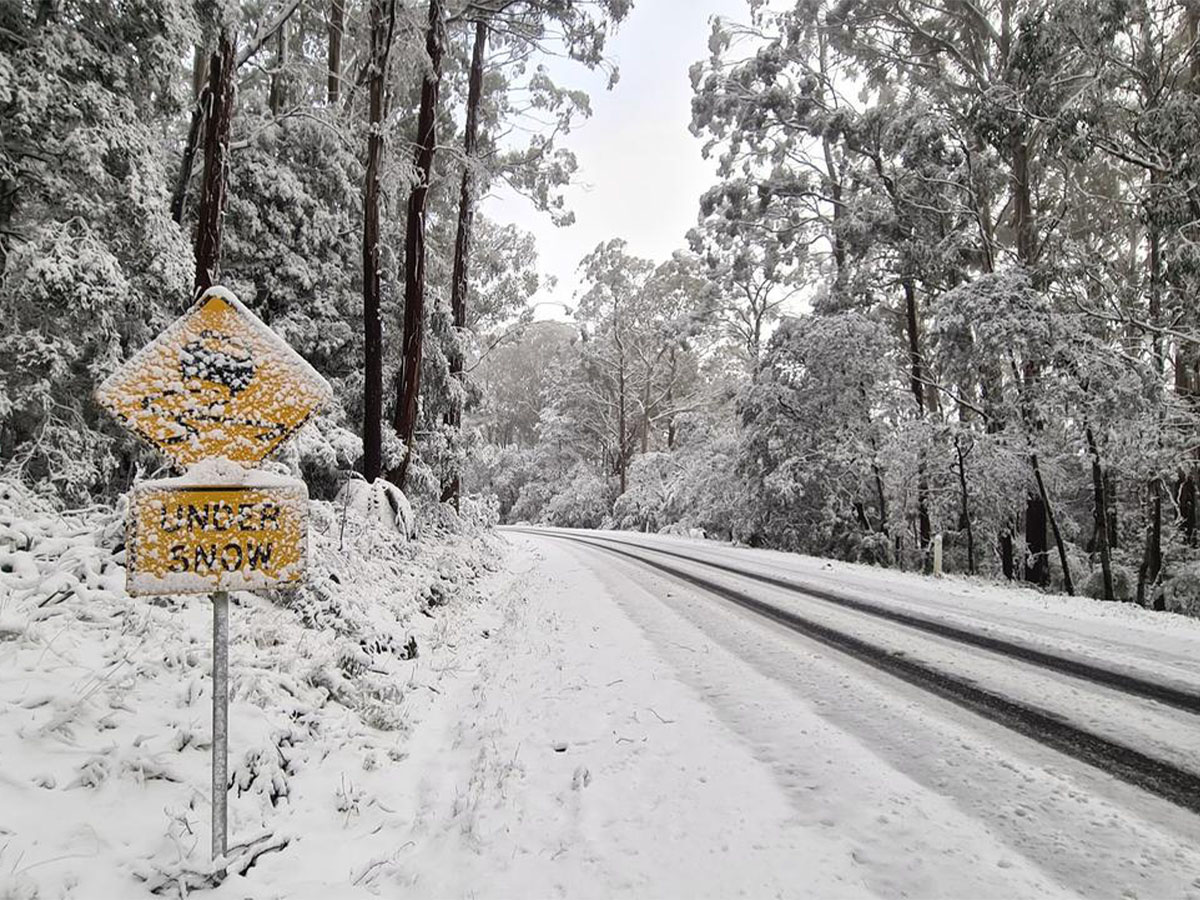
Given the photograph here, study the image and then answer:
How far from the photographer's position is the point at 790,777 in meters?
3.21

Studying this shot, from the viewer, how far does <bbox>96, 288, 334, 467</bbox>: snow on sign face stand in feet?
6.95

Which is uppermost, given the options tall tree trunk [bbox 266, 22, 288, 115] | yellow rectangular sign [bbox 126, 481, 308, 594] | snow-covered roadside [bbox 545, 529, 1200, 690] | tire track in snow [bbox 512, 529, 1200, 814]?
tall tree trunk [bbox 266, 22, 288, 115]

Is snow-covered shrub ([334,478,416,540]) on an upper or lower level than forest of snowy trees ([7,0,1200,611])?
lower

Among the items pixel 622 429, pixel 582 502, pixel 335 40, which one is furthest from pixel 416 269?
pixel 582 502

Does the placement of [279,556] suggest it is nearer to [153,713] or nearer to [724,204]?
[153,713]

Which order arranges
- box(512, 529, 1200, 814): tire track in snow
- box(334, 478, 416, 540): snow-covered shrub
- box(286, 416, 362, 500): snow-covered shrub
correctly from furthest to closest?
box(286, 416, 362, 500): snow-covered shrub
box(334, 478, 416, 540): snow-covered shrub
box(512, 529, 1200, 814): tire track in snow

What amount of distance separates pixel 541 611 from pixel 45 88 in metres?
7.49

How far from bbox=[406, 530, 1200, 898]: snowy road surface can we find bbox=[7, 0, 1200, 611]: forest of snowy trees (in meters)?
5.09

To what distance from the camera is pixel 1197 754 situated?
132 inches

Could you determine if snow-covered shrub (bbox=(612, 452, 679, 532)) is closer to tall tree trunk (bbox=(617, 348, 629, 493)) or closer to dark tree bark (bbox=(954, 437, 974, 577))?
tall tree trunk (bbox=(617, 348, 629, 493))

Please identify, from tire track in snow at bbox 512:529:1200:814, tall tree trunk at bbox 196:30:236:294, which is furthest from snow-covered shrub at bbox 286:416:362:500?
tire track in snow at bbox 512:529:1200:814

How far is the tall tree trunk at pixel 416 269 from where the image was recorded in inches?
409

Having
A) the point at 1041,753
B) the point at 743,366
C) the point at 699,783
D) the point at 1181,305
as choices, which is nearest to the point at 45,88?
the point at 699,783

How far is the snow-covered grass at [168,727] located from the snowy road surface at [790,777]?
0.45 m
